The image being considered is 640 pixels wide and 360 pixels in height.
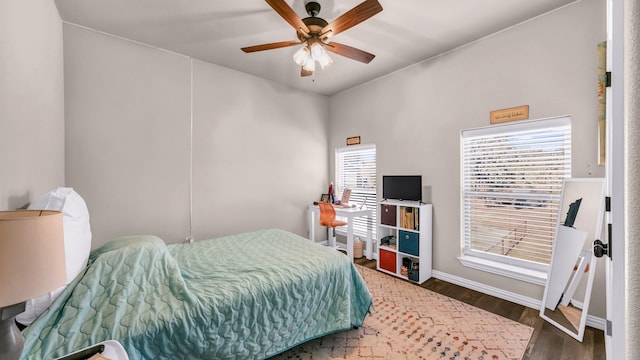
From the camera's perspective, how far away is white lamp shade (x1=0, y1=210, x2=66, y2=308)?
2.08 feet

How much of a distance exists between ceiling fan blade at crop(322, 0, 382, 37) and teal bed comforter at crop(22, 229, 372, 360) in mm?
1872

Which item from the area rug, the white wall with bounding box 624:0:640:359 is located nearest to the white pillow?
the area rug

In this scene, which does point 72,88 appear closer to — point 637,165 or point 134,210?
point 134,210

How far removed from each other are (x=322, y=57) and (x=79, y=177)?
8.94 ft

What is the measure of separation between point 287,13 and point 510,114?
2.38 meters

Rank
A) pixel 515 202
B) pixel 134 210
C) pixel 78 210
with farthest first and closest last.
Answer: pixel 134 210, pixel 515 202, pixel 78 210

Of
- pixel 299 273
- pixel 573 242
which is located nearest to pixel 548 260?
pixel 573 242

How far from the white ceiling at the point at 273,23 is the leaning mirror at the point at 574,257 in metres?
1.69

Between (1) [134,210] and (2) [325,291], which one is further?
(1) [134,210]

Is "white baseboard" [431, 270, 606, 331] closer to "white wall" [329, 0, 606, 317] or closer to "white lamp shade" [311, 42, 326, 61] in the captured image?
"white wall" [329, 0, 606, 317]

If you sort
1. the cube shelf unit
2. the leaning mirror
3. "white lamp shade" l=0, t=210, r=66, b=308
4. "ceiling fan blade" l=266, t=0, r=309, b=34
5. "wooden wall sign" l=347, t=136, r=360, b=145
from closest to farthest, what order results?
"white lamp shade" l=0, t=210, r=66, b=308
"ceiling fan blade" l=266, t=0, r=309, b=34
the leaning mirror
the cube shelf unit
"wooden wall sign" l=347, t=136, r=360, b=145

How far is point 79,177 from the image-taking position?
2537mm

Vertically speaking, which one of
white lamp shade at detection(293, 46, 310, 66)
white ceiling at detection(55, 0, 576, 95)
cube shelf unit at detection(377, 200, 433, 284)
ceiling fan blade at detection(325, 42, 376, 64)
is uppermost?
white ceiling at detection(55, 0, 576, 95)

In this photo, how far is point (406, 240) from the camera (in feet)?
10.5
